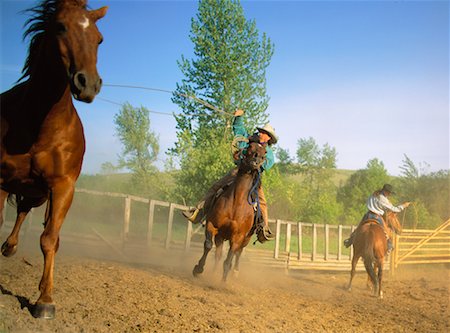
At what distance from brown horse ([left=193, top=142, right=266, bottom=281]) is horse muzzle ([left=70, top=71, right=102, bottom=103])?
5.29m

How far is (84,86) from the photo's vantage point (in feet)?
11.9

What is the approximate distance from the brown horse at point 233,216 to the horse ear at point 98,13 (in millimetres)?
4784

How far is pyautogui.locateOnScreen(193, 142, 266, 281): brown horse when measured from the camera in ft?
29.0

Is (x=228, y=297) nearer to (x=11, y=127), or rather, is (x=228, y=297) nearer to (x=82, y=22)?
(x=11, y=127)

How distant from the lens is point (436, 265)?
25.2m

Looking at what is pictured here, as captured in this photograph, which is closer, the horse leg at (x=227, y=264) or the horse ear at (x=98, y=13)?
the horse ear at (x=98, y=13)

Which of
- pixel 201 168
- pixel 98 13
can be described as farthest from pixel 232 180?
pixel 201 168

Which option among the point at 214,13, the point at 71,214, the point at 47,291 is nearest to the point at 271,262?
the point at 214,13

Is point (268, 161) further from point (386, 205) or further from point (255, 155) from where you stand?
point (386, 205)

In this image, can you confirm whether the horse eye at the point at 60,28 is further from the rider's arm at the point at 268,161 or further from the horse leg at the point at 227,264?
the rider's arm at the point at 268,161

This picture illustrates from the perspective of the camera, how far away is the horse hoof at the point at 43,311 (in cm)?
421

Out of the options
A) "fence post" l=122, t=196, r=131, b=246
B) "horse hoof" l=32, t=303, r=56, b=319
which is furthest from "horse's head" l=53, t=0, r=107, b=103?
"fence post" l=122, t=196, r=131, b=246

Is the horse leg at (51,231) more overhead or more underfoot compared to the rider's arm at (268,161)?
more underfoot

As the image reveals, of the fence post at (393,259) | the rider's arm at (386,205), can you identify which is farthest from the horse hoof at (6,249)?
the fence post at (393,259)
